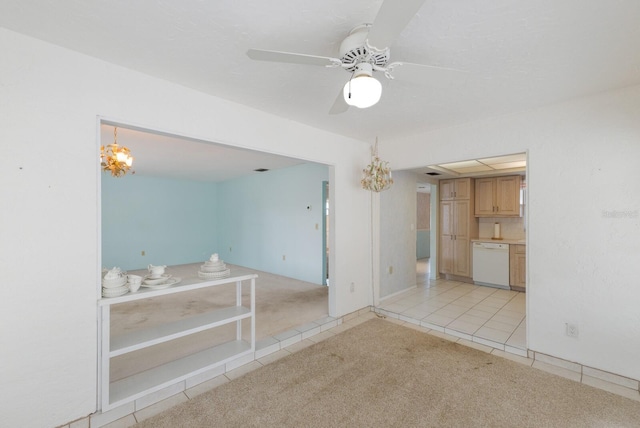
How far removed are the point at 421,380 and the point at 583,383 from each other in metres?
1.30

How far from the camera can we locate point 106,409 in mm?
1860

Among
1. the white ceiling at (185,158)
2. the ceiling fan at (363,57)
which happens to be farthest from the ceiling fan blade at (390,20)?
the white ceiling at (185,158)

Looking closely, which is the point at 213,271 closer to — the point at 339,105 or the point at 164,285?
the point at 164,285

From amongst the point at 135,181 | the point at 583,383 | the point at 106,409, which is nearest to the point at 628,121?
the point at 583,383

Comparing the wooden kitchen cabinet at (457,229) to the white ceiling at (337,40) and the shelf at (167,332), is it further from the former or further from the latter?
the shelf at (167,332)

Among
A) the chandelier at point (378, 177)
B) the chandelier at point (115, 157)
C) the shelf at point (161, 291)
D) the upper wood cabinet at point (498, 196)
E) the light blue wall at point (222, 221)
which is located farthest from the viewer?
the light blue wall at point (222, 221)

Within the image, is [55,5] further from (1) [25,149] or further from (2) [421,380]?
(2) [421,380]

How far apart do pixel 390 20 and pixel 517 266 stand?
509 cm

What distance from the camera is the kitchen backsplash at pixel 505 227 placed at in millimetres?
5383

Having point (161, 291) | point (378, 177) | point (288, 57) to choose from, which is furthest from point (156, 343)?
point (378, 177)

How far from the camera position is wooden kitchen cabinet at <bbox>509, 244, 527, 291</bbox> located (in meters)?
4.77

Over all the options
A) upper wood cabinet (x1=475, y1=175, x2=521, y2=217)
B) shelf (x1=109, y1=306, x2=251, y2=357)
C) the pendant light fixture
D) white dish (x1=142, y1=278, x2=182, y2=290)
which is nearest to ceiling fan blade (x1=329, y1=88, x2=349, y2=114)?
the pendant light fixture

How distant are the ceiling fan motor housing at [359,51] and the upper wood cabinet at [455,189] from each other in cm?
465

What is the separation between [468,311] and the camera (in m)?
3.84
